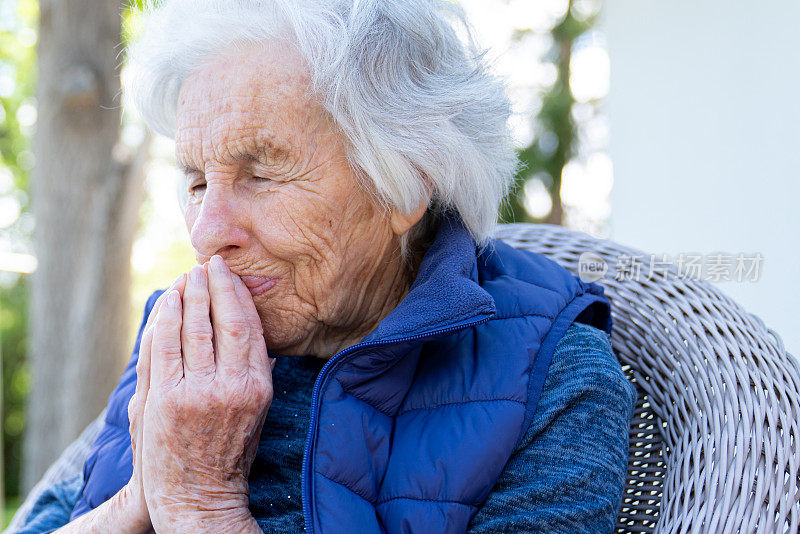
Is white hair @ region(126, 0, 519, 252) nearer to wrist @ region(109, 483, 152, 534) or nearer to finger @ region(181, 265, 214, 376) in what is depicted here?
finger @ region(181, 265, 214, 376)

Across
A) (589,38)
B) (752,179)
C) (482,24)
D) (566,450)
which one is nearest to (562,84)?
(589,38)

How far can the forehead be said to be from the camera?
157 cm

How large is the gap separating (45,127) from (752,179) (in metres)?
4.19

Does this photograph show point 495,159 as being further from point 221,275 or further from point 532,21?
point 532,21

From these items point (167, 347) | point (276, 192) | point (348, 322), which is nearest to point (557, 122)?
point (348, 322)

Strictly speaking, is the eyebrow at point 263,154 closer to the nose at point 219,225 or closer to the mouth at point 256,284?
the nose at point 219,225

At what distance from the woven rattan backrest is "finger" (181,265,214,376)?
1.08 meters

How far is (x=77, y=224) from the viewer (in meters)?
4.48

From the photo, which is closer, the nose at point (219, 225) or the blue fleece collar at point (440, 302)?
the blue fleece collar at point (440, 302)

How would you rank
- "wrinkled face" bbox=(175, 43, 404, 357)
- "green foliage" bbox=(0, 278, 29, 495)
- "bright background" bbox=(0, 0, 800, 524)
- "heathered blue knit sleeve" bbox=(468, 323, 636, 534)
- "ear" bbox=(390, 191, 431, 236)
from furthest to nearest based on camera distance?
"green foliage" bbox=(0, 278, 29, 495) < "bright background" bbox=(0, 0, 800, 524) < "ear" bbox=(390, 191, 431, 236) < "wrinkled face" bbox=(175, 43, 404, 357) < "heathered blue knit sleeve" bbox=(468, 323, 636, 534)

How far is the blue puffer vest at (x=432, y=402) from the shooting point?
139cm

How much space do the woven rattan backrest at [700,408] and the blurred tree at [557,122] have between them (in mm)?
10298

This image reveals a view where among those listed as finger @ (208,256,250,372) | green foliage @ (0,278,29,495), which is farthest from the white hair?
green foliage @ (0,278,29,495)

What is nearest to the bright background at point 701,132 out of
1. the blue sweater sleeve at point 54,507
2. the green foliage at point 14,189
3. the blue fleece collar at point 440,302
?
the blue fleece collar at point 440,302
